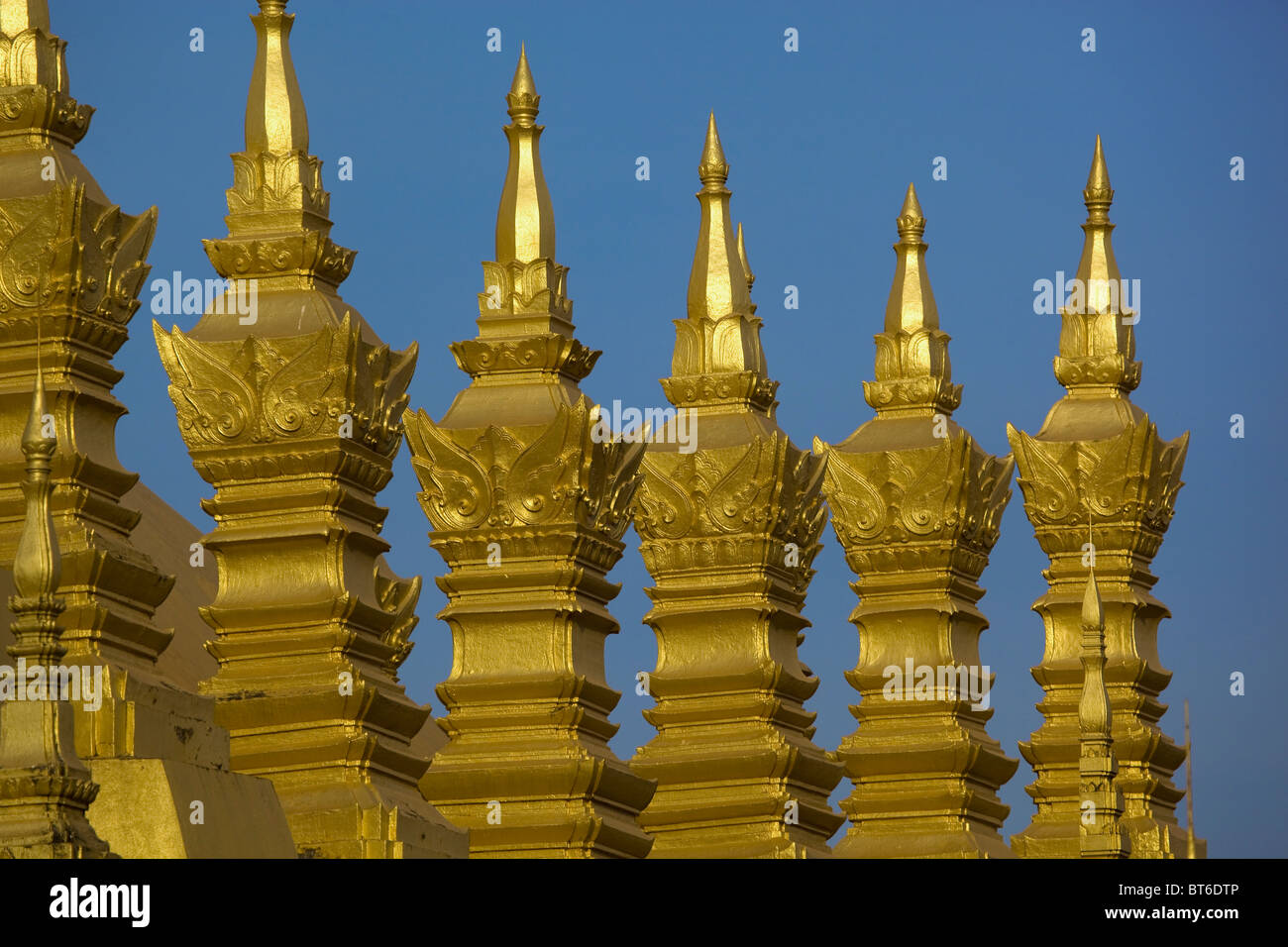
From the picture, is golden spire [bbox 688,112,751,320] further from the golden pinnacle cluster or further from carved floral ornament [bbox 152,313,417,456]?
carved floral ornament [bbox 152,313,417,456]

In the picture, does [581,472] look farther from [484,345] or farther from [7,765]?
[7,765]

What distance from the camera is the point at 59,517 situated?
25.1m

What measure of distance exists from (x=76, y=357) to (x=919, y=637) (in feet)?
40.8

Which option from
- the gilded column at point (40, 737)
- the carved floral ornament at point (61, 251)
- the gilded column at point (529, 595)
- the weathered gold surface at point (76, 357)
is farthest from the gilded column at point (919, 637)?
the gilded column at point (40, 737)

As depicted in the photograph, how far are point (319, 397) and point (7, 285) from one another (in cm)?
286

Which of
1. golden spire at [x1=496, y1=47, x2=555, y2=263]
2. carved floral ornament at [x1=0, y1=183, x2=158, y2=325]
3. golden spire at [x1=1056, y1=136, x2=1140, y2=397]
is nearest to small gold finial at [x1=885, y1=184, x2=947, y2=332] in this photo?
golden spire at [x1=1056, y1=136, x2=1140, y2=397]

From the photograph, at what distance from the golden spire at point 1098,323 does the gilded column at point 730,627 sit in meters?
7.21

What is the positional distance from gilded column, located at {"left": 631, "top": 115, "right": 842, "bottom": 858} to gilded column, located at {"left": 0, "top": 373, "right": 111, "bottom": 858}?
1232 centimetres

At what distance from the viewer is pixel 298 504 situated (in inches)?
1065

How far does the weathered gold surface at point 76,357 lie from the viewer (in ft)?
80.6

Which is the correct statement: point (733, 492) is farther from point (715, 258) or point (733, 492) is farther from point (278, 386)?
point (278, 386)

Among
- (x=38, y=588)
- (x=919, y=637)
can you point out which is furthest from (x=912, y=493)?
(x=38, y=588)

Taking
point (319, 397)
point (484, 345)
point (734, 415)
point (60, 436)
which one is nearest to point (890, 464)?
point (734, 415)
